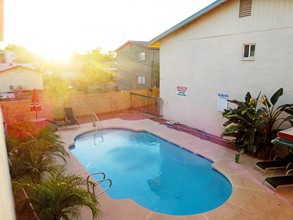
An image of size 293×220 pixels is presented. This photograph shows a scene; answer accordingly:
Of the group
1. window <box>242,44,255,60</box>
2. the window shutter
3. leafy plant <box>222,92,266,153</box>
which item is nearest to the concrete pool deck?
leafy plant <box>222,92,266,153</box>

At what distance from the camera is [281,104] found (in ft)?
25.9

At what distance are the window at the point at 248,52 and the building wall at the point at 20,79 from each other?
26.3 meters

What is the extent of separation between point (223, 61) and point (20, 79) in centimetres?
2603

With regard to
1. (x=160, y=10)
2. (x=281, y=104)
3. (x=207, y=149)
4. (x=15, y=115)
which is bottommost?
(x=207, y=149)

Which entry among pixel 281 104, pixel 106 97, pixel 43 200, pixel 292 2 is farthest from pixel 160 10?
pixel 43 200

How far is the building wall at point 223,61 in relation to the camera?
7.68 meters

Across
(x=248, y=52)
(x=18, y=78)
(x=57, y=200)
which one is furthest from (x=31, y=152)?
(x=18, y=78)

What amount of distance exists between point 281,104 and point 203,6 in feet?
18.4

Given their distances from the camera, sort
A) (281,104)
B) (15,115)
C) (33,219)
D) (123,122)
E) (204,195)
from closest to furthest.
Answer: (33,219) → (204,195) → (281,104) → (15,115) → (123,122)

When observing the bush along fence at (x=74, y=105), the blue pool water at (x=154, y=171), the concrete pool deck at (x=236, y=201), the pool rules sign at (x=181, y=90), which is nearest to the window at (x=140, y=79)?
the bush along fence at (x=74, y=105)

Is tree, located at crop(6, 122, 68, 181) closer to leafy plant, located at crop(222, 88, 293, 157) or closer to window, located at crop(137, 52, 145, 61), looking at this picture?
leafy plant, located at crop(222, 88, 293, 157)

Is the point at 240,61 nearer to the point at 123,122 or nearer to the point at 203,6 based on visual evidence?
the point at 203,6

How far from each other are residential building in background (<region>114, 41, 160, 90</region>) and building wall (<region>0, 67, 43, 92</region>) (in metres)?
11.2

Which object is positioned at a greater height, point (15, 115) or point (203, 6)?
point (203, 6)
